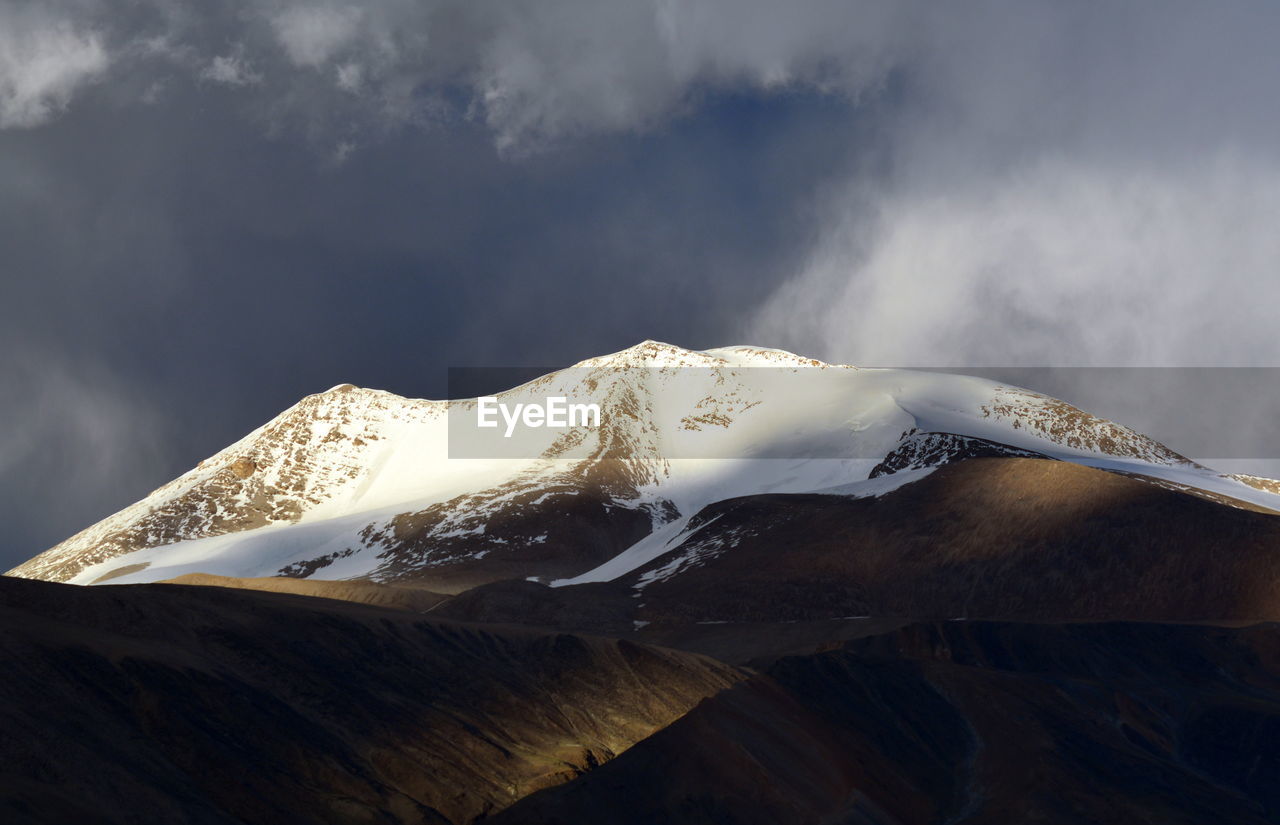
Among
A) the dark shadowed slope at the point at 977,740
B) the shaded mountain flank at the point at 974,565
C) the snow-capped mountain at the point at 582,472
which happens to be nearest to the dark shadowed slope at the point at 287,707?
the dark shadowed slope at the point at 977,740

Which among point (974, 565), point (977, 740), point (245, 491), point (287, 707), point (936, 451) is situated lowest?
point (977, 740)

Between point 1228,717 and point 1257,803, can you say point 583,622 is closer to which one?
point 1228,717

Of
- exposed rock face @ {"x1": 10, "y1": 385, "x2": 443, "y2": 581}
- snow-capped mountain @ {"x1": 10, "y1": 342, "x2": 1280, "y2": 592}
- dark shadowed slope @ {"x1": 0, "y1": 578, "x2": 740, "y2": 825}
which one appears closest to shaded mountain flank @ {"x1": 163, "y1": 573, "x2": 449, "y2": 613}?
snow-capped mountain @ {"x1": 10, "y1": 342, "x2": 1280, "y2": 592}

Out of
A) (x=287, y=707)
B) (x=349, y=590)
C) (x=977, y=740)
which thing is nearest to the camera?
(x=287, y=707)

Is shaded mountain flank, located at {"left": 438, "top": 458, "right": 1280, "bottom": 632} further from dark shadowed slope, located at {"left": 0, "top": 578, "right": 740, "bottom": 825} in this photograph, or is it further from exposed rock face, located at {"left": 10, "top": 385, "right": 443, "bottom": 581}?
exposed rock face, located at {"left": 10, "top": 385, "right": 443, "bottom": 581}

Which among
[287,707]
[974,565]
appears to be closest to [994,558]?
[974,565]

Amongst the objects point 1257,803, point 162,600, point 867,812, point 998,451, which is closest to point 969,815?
point 867,812

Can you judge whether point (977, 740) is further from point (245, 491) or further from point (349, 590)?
point (245, 491)
